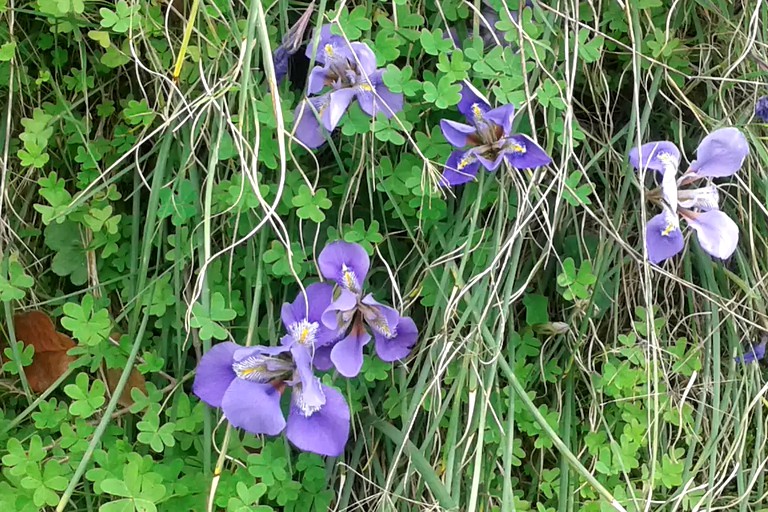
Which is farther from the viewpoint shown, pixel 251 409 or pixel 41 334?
pixel 41 334

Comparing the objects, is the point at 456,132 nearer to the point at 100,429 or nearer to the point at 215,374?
the point at 215,374

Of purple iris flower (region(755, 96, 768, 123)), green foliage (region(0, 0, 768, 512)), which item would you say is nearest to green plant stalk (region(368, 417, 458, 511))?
green foliage (region(0, 0, 768, 512))

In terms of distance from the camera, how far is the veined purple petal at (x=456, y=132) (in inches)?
31.2

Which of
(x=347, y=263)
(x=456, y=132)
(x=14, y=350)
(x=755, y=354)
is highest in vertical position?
(x=456, y=132)

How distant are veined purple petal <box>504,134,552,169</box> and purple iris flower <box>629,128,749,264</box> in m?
0.15

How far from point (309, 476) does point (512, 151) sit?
451 mm

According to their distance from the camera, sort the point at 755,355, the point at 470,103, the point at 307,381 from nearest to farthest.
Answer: the point at 307,381 < the point at 470,103 < the point at 755,355

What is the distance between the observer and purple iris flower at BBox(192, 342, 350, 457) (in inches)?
28.2

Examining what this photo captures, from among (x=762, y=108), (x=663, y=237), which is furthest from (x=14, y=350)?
(x=762, y=108)

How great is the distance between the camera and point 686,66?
3.16ft

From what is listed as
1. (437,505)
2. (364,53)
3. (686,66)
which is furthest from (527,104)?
(437,505)

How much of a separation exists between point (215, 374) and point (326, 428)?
5.3 inches

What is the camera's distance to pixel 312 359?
764 millimetres

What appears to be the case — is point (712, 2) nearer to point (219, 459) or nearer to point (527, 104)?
point (527, 104)
